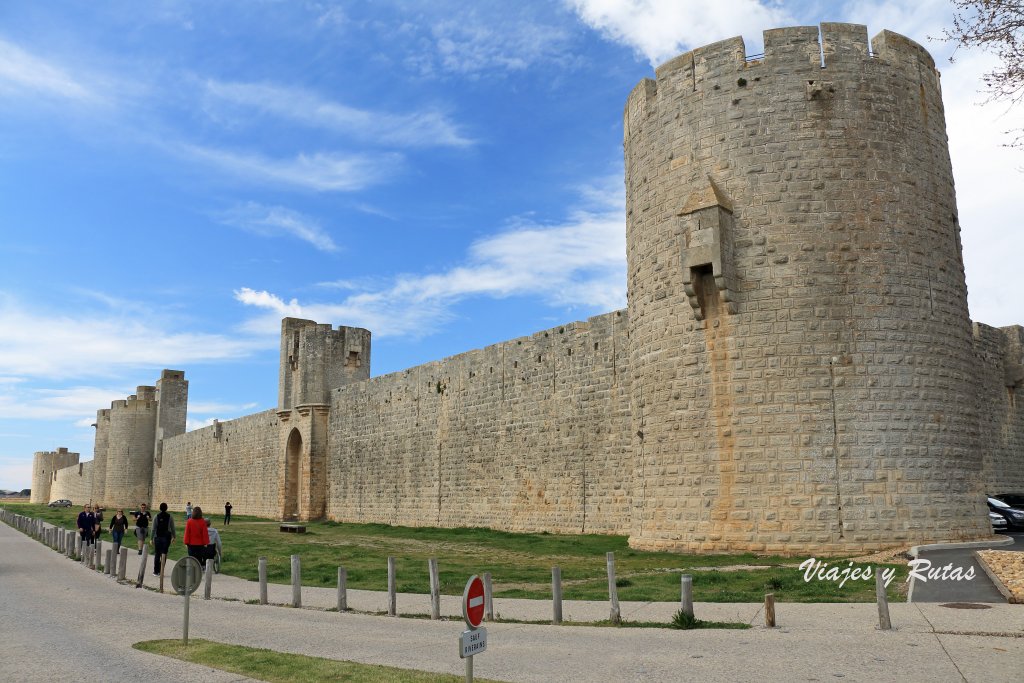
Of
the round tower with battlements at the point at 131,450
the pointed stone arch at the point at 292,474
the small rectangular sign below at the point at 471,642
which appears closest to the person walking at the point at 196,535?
the small rectangular sign below at the point at 471,642

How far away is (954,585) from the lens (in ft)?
33.6

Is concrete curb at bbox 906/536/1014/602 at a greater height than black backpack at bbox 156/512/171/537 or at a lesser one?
lesser

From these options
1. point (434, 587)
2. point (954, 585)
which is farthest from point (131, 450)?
point (954, 585)

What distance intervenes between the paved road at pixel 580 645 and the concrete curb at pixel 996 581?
1.21 ft

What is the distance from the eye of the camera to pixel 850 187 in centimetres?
1475

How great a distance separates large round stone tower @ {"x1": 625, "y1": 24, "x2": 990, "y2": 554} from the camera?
1395 centimetres

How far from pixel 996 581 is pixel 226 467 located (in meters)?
41.4

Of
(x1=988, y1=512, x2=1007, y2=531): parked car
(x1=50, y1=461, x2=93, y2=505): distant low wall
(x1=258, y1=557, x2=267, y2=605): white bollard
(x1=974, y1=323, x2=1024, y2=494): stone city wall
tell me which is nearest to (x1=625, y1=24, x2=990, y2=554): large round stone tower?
(x1=988, y1=512, x2=1007, y2=531): parked car

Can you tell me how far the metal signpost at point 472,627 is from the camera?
5105 mm

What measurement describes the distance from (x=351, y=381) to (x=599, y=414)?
18.9 metres

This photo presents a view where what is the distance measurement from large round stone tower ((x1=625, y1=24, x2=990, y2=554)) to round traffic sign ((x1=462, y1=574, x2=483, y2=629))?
950 cm

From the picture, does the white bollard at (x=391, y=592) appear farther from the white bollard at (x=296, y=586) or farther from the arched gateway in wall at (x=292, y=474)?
the arched gateway in wall at (x=292, y=474)

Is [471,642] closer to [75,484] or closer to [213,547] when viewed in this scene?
[213,547]

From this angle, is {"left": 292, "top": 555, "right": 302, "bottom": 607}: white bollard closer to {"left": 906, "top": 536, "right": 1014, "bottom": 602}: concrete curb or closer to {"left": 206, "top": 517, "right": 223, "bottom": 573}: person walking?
{"left": 206, "top": 517, "right": 223, "bottom": 573}: person walking
